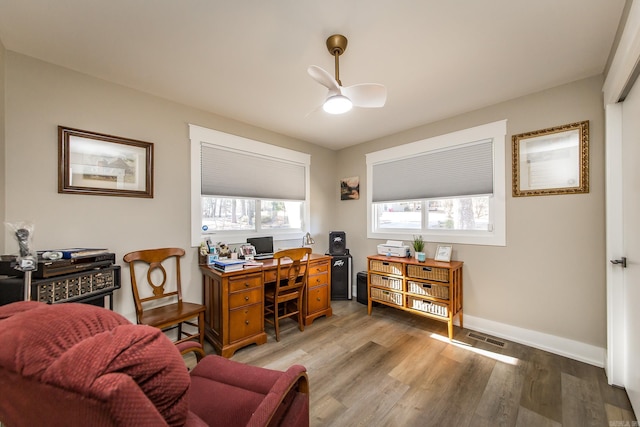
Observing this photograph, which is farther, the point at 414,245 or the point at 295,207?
the point at 295,207

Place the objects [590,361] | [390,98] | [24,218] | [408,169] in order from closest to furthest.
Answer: [24,218] → [590,361] → [390,98] → [408,169]

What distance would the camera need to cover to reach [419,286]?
2836 millimetres

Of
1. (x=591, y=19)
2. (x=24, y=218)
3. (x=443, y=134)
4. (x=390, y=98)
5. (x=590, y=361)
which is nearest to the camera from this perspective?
(x=591, y=19)

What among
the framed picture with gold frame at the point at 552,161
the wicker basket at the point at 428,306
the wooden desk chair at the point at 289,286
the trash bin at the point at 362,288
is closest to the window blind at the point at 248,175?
the wooden desk chair at the point at 289,286

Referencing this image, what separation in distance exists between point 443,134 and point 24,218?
4.08 m

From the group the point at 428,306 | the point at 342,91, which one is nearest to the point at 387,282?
the point at 428,306

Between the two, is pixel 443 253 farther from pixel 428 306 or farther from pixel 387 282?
pixel 387 282

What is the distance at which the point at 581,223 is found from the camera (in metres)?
2.19

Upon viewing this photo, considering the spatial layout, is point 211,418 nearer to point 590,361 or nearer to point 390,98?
point 390,98

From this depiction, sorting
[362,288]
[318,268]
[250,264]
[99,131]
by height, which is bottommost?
[362,288]

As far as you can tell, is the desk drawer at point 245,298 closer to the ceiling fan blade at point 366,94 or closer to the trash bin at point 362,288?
the trash bin at point 362,288

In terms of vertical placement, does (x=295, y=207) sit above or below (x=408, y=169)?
below

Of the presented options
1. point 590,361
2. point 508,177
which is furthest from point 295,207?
point 590,361

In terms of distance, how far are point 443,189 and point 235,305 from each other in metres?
2.73
